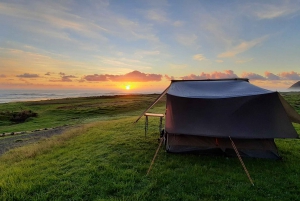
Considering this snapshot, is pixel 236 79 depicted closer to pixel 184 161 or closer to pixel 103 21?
pixel 184 161

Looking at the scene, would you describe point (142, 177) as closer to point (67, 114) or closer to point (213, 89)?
point (213, 89)

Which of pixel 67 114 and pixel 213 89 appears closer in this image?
pixel 213 89

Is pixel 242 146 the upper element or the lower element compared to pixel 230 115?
lower

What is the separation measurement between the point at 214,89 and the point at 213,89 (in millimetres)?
35

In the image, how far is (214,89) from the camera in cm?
716

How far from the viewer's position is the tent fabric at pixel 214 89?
6402 millimetres

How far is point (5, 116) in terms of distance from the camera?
26172 millimetres

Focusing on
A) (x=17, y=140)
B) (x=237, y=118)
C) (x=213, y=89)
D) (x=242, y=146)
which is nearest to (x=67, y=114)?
(x=17, y=140)

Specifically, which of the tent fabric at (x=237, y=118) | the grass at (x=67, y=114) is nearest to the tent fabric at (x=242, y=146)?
the tent fabric at (x=237, y=118)

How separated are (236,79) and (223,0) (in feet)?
24.2

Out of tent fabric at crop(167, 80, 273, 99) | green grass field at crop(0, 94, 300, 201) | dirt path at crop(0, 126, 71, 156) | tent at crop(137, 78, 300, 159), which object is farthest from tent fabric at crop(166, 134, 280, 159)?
dirt path at crop(0, 126, 71, 156)

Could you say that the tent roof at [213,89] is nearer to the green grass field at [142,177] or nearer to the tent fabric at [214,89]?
the tent fabric at [214,89]

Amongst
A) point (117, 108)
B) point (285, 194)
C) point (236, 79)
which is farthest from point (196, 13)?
point (117, 108)

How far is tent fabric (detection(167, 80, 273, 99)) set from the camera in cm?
640
